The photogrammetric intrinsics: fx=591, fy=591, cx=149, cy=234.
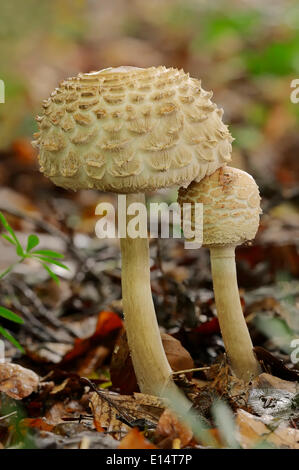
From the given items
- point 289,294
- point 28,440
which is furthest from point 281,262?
point 28,440

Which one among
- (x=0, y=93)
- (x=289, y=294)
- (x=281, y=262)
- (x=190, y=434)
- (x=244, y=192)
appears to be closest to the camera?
(x=190, y=434)

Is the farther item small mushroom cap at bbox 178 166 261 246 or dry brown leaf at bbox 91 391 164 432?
small mushroom cap at bbox 178 166 261 246

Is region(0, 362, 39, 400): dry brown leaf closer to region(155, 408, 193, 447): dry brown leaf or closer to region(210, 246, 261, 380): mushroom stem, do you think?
region(155, 408, 193, 447): dry brown leaf

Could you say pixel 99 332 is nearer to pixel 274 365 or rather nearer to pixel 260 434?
pixel 274 365

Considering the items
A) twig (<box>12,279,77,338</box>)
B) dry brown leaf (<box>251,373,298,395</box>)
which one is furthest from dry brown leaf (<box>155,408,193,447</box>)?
twig (<box>12,279,77,338</box>)

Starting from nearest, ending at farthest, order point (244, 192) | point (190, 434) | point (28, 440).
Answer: point (28, 440) < point (190, 434) < point (244, 192)

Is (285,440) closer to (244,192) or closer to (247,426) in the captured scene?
(247,426)

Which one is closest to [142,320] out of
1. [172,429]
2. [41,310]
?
[172,429]

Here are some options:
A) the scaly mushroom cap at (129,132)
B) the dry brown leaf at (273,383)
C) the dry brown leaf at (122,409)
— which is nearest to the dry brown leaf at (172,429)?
the dry brown leaf at (122,409)
